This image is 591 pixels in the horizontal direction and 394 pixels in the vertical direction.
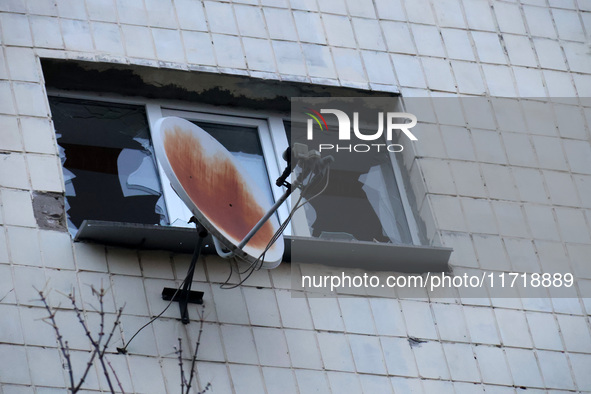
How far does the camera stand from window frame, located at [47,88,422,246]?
328 inches

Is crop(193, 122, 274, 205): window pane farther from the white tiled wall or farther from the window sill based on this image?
the window sill

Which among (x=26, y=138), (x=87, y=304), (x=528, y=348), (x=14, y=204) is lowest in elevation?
(x=528, y=348)

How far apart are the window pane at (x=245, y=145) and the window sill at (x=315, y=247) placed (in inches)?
33.0

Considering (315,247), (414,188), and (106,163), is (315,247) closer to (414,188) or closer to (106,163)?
(414,188)

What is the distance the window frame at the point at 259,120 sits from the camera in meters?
8.34

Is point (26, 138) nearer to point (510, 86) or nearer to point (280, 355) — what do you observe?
point (280, 355)

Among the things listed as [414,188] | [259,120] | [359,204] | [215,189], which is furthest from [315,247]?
[259,120]

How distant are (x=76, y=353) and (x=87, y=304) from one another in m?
0.34

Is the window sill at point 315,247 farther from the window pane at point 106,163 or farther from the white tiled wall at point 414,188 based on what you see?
the window pane at point 106,163

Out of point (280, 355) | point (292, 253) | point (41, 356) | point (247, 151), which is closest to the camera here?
point (41, 356)

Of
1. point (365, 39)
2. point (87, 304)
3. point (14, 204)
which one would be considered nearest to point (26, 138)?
point (14, 204)

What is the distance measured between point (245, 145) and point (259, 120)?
0.29 metres

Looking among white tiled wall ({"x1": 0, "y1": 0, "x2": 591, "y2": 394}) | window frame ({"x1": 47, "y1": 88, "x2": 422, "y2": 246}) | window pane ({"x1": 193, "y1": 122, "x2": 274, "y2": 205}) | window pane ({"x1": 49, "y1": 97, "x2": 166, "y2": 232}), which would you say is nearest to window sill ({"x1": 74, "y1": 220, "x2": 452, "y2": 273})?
white tiled wall ({"x1": 0, "y1": 0, "x2": 591, "y2": 394})

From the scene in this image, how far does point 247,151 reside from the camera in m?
8.57
